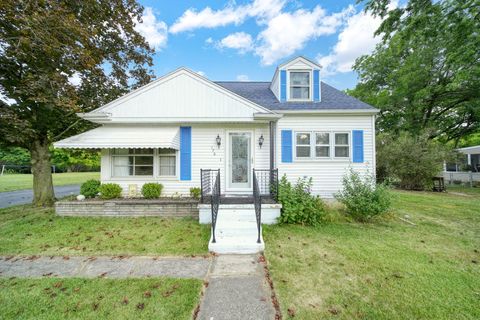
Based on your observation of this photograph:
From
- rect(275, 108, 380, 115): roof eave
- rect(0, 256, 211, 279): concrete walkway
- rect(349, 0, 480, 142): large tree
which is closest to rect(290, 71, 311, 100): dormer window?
rect(275, 108, 380, 115): roof eave

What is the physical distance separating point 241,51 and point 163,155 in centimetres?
1338

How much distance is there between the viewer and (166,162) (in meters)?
8.43

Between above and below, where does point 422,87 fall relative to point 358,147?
above

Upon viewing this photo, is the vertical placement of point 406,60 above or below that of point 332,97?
above

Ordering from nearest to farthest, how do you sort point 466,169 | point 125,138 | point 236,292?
1. point 236,292
2. point 125,138
3. point 466,169

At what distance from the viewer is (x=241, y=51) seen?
17.3m

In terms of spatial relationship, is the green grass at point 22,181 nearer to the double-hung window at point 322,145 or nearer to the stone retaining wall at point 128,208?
the stone retaining wall at point 128,208

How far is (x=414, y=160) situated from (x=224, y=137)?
43.6 ft

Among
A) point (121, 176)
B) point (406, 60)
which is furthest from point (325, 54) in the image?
point (121, 176)

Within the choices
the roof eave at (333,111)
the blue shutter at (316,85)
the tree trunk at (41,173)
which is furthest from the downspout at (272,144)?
the tree trunk at (41,173)

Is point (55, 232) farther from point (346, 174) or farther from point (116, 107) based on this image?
point (346, 174)

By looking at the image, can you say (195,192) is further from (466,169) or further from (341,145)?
(466,169)

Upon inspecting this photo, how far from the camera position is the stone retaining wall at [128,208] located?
7.13 meters

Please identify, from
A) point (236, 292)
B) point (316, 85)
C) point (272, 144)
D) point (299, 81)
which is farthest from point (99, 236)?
point (316, 85)
